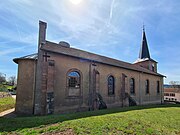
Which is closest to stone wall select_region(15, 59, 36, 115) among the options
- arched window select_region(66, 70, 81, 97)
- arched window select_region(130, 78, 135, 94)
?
arched window select_region(66, 70, 81, 97)

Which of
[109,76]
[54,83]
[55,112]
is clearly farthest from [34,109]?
[109,76]

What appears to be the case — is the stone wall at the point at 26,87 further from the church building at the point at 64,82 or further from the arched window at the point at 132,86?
the arched window at the point at 132,86

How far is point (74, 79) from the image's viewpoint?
47.4ft

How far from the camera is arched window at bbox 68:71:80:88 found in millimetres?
14101

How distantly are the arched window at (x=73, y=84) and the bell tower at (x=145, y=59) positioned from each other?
20495 millimetres

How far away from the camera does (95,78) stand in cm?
1582

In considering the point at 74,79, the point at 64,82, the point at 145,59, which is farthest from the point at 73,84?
the point at 145,59

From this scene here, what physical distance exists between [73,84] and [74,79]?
1.78 feet

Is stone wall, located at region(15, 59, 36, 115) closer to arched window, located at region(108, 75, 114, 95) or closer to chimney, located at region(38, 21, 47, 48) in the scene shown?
chimney, located at region(38, 21, 47, 48)

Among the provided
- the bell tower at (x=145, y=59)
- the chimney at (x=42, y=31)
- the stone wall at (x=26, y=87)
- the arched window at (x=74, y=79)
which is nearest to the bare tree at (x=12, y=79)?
the bell tower at (x=145, y=59)

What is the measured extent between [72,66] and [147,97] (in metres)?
17.0

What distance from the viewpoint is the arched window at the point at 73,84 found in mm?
13862

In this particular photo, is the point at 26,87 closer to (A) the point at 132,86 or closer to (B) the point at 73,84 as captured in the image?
(B) the point at 73,84

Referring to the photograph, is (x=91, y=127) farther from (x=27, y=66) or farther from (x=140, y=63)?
(x=140, y=63)
